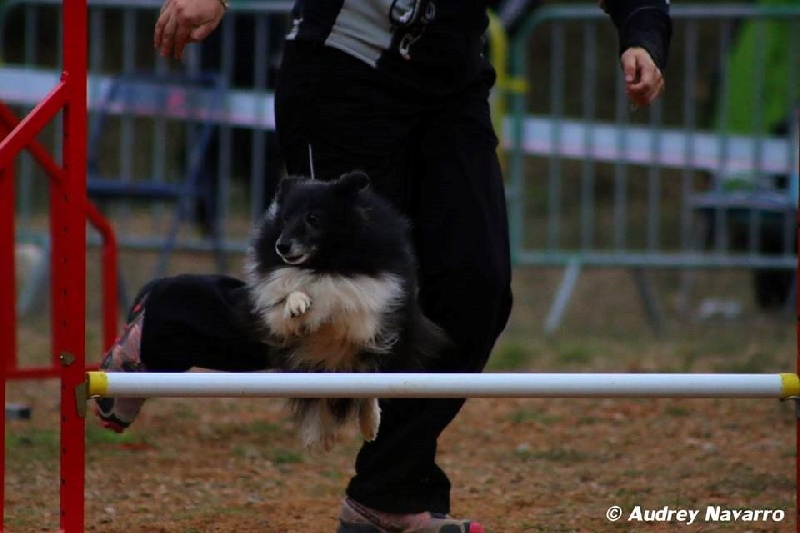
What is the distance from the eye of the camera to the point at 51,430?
5.17 meters

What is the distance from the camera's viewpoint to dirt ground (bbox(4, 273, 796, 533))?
3926 mm

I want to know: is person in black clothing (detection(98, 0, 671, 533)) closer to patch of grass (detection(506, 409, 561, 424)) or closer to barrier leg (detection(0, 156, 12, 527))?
barrier leg (detection(0, 156, 12, 527))

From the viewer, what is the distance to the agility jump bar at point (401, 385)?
281 centimetres

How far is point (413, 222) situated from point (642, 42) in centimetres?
71

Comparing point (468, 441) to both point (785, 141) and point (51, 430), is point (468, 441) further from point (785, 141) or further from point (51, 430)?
point (785, 141)

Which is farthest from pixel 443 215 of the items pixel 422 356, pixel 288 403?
pixel 288 403

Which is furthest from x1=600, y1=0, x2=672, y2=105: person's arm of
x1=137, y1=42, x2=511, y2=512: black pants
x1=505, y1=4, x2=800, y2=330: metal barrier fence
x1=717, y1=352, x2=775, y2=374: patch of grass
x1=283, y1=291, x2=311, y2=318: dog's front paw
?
x1=505, y1=4, x2=800, y2=330: metal barrier fence

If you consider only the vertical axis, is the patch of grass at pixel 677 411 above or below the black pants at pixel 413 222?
below

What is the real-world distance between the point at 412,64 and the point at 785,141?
522cm

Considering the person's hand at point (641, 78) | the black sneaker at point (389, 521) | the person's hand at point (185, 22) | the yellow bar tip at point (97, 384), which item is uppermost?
the person's hand at point (185, 22)

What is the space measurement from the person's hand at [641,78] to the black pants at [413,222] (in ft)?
1.34

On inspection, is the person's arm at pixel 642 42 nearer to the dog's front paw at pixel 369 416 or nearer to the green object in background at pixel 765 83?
the dog's front paw at pixel 369 416

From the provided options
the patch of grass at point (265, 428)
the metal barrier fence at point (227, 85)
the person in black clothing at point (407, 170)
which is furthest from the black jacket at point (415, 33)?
the metal barrier fence at point (227, 85)

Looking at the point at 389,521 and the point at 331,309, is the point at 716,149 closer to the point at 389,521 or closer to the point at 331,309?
the point at 389,521
